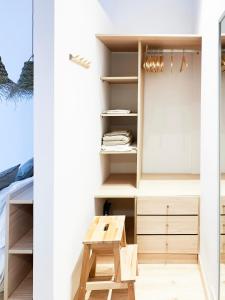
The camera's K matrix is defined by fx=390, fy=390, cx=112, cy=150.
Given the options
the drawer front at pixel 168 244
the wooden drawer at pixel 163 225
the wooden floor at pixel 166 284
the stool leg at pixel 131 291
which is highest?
the wooden drawer at pixel 163 225

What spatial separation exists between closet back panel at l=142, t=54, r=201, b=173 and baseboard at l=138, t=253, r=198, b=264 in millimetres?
1036

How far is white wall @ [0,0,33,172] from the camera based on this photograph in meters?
3.24

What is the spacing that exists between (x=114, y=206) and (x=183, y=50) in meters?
1.76

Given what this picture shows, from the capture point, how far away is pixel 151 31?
13.3 feet

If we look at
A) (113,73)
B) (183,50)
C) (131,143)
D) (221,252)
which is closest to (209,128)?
(221,252)

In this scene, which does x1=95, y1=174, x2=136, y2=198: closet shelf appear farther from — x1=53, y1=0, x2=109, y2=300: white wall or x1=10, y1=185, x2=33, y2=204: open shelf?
x1=10, y1=185, x2=33, y2=204: open shelf

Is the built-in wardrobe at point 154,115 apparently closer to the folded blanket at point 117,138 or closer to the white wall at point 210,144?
the folded blanket at point 117,138

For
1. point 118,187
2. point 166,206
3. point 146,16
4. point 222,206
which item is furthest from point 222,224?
point 146,16

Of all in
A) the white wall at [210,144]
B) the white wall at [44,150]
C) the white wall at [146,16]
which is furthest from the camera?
the white wall at [146,16]

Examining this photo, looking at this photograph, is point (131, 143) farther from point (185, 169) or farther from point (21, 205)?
point (21, 205)

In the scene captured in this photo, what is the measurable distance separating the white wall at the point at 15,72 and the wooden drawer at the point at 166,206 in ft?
3.43

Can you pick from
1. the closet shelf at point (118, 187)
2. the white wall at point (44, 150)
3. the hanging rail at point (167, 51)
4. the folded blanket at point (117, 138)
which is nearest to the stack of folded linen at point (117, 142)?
the folded blanket at point (117, 138)

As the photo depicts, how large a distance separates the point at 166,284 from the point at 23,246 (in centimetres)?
123

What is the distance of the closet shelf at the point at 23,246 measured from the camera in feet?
7.86
